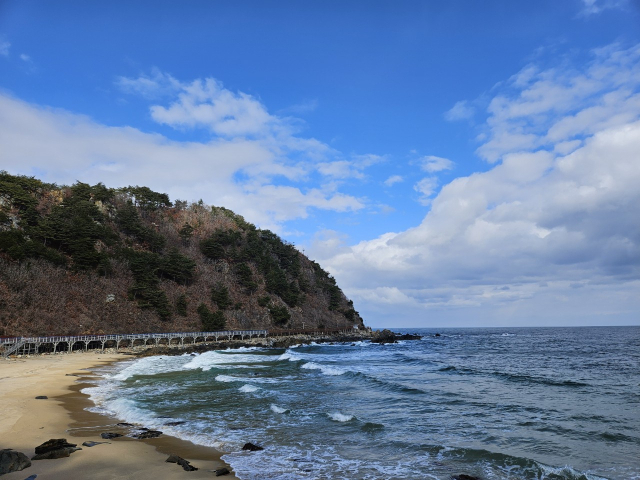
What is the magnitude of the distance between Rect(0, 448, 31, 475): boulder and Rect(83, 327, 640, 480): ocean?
4.74 meters

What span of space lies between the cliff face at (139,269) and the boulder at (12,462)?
41.4 metres

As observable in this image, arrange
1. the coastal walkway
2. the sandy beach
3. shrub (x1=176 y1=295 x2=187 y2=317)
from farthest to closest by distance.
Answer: shrub (x1=176 y1=295 x2=187 y2=317)
the coastal walkway
the sandy beach

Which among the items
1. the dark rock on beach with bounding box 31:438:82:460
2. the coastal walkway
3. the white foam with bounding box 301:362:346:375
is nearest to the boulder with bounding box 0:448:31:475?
the dark rock on beach with bounding box 31:438:82:460

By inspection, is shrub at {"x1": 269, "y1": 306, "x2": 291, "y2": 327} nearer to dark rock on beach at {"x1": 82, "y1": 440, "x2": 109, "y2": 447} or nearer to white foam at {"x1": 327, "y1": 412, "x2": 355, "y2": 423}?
white foam at {"x1": 327, "y1": 412, "x2": 355, "y2": 423}

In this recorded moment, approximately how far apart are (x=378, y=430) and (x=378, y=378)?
1438 centimetres

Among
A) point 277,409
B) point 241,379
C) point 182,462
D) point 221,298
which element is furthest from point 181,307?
point 182,462

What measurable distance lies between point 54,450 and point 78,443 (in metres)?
1.27

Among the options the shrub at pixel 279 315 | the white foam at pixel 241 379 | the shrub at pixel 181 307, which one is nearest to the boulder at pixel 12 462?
the white foam at pixel 241 379

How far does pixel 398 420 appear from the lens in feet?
53.2

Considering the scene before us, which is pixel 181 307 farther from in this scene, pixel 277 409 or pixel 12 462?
pixel 12 462

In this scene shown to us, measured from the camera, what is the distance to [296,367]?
119 ft

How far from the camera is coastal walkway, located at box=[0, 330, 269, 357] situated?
35.9 metres

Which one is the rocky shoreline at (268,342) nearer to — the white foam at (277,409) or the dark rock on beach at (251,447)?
the white foam at (277,409)

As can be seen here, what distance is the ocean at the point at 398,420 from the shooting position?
10797 mm
